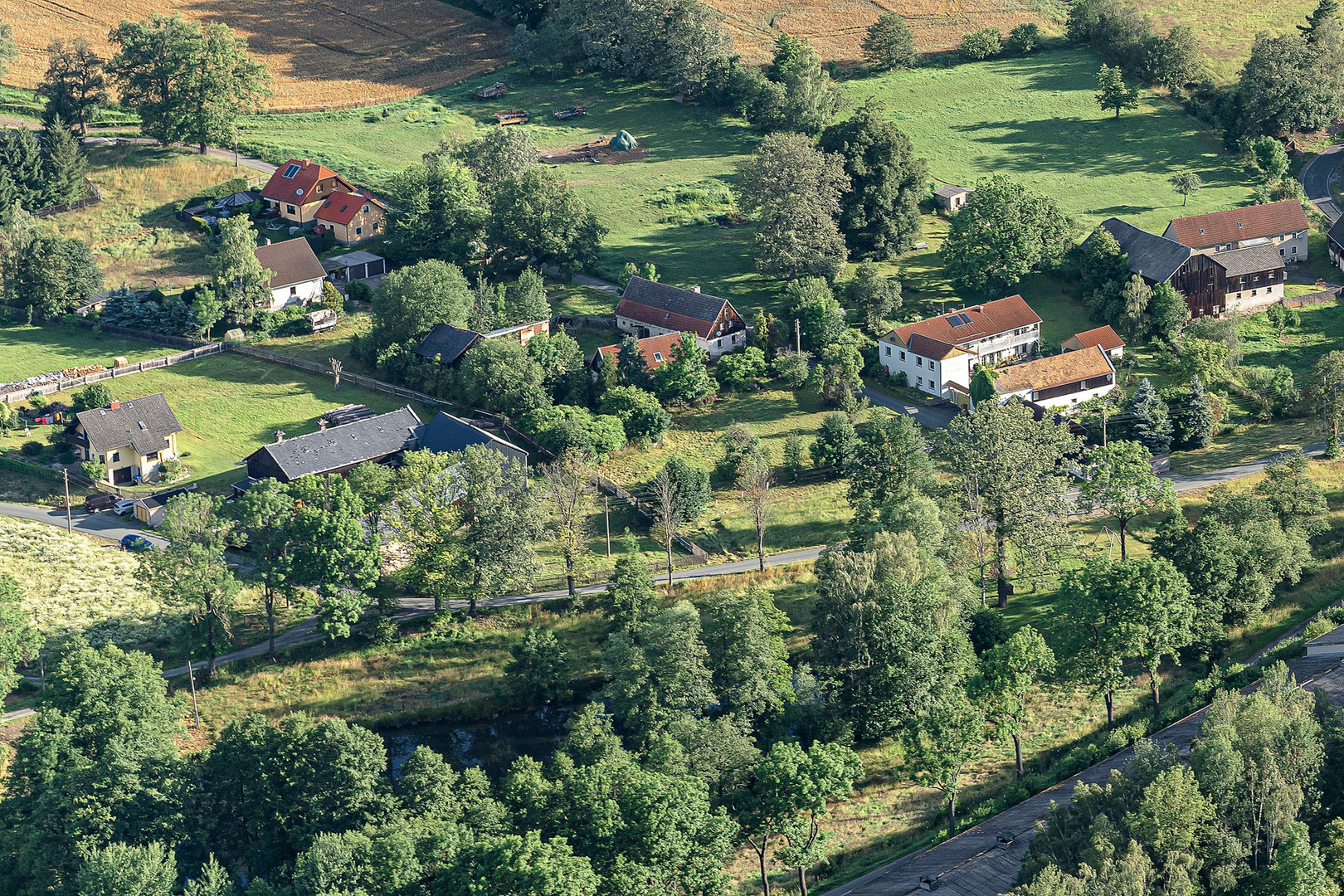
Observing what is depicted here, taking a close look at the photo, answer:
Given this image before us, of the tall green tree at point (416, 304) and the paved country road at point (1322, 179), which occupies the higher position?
the paved country road at point (1322, 179)

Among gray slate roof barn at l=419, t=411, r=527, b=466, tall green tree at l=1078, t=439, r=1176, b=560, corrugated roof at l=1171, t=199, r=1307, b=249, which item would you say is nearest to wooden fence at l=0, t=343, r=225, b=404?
gray slate roof barn at l=419, t=411, r=527, b=466

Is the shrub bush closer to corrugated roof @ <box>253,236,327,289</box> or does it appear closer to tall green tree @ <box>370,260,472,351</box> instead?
tall green tree @ <box>370,260,472,351</box>

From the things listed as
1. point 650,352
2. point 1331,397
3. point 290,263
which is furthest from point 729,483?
point 290,263

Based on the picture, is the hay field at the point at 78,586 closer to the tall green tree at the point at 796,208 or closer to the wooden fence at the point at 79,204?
the wooden fence at the point at 79,204

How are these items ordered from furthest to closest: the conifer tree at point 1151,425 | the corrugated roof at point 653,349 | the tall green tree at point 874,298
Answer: the tall green tree at point 874,298 → the corrugated roof at point 653,349 → the conifer tree at point 1151,425

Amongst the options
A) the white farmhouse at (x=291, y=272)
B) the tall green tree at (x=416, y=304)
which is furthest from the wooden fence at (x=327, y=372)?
the white farmhouse at (x=291, y=272)
